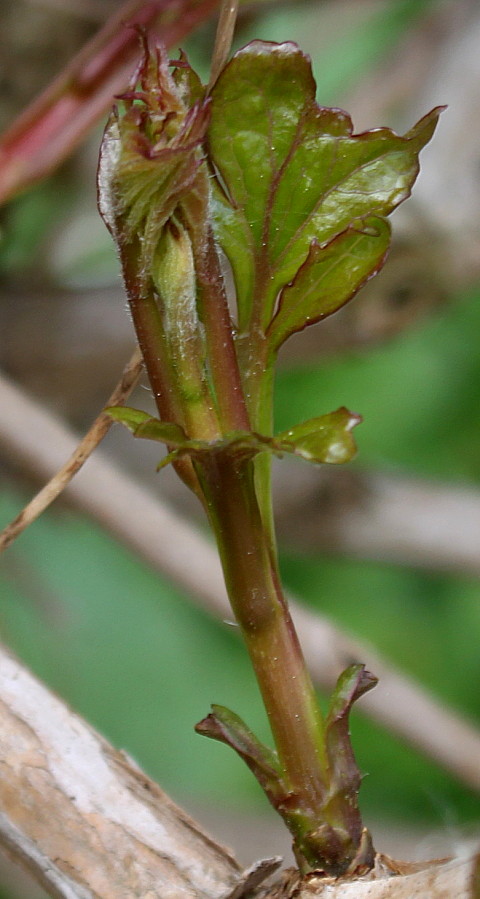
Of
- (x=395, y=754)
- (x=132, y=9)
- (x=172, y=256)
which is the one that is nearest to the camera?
(x=172, y=256)

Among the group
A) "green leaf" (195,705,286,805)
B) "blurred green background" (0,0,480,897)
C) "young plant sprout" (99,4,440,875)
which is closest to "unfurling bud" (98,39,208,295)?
"young plant sprout" (99,4,440,875)

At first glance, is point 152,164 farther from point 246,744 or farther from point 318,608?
point 318,608

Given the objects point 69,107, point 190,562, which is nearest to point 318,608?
point 190,562

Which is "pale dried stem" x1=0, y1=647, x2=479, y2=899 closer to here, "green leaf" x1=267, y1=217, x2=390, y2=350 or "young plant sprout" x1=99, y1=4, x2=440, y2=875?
"young plant sprout" x1=99, y1=4, x2=440, y2=875

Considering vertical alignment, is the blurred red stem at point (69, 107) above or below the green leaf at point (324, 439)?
above

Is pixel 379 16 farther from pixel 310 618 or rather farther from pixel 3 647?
pixel 3 647

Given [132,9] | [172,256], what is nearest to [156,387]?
[172,256]

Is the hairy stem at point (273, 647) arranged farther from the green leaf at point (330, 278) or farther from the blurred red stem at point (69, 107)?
the blurred red stem at point (69, 107)

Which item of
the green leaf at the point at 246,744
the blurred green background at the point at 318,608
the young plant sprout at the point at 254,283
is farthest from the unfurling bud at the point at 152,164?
the blurred green background at the point at 318,608
